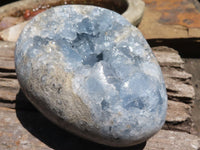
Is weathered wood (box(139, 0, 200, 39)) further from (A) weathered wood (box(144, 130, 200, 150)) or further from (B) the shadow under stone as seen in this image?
(B) the shadow under stone

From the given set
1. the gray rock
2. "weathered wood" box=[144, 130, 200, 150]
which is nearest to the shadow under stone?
"weathered wood" box=[144, 130, 200, 150]

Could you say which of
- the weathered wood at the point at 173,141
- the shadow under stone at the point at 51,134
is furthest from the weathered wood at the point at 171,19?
the shadow under stone at the point at 51,134

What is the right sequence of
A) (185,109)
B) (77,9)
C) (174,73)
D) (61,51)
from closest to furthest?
(61,51) → (77,9) → (185,109) → (174,73)

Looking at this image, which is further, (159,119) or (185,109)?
(185,109)

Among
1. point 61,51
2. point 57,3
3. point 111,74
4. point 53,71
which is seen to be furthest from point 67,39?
point 57,3

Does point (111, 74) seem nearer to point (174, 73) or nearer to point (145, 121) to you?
point (145, 121)

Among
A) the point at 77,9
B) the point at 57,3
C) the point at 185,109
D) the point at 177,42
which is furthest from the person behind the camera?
the point at 57,3

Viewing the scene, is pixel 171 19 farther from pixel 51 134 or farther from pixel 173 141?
pixel 51 134
